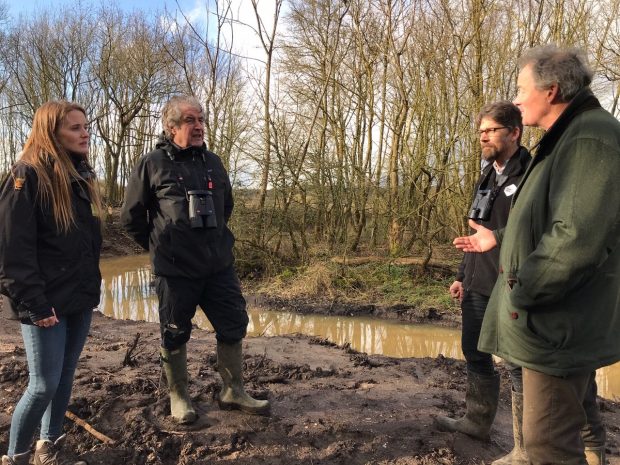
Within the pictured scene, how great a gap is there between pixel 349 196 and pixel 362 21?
4.33m

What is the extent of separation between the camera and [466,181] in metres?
10.6

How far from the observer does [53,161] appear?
103 inches

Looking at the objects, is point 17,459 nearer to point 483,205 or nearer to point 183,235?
point 183,235

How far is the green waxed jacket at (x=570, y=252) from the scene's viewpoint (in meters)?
1.71

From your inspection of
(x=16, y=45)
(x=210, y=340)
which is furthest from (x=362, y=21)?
(x=16, y=45)

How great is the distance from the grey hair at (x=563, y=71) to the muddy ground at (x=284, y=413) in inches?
88.1

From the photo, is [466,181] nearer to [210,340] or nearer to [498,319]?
[210,340]

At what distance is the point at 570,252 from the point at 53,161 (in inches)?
98.2

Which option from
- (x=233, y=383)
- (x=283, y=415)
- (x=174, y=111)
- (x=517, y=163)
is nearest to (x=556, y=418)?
(x=517, y=163)

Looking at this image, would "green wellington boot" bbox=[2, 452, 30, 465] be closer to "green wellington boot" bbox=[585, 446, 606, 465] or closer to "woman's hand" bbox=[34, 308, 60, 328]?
"woman's hand" bbox=[34, 308, 60, 328]

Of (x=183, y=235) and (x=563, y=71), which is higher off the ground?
(x=563, y=71)

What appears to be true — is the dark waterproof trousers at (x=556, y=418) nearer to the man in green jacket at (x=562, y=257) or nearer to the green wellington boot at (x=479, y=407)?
the man in green jacket at (x=562, y=257)

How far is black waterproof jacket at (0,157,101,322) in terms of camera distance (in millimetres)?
2396

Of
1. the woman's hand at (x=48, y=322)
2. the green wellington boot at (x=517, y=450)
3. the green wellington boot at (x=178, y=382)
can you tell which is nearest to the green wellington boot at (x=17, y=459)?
the woman's hand at (x=48, y=322)
